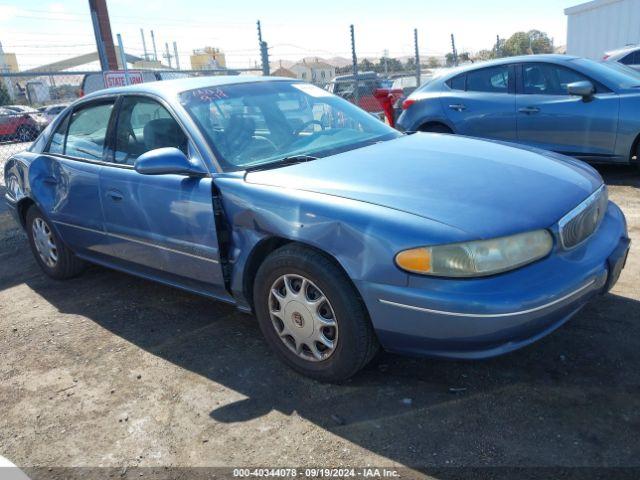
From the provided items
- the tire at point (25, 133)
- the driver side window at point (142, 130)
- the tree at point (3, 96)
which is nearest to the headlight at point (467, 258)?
the driver side window at point (142, 130)

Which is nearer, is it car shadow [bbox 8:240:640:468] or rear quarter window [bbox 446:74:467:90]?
car shadow [bbox 8:240:640:468]

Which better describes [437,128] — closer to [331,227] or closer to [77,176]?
[77,176]

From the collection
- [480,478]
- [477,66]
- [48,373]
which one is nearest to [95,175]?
[48,373]

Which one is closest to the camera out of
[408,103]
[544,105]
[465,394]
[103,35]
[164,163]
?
[465,394]

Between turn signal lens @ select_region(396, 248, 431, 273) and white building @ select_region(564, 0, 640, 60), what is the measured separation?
54.2ft

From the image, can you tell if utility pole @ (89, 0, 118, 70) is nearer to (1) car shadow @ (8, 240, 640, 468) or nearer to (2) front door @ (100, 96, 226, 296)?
(2) front door @ (100, 96, 226, 296)

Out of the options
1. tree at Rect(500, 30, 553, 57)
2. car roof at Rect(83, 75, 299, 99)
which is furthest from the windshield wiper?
tree at Rect(500, 30, 553, 57)

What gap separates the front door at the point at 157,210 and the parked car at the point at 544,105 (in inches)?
175

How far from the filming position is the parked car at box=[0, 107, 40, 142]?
47.9ft

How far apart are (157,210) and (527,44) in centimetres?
4093

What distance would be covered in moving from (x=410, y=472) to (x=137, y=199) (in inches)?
89.0

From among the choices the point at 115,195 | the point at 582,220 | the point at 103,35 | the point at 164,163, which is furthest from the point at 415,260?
the point at 103,35

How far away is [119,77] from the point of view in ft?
30.4

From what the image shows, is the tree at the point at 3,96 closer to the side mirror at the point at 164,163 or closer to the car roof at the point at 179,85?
the car roof at the point at 179,85
